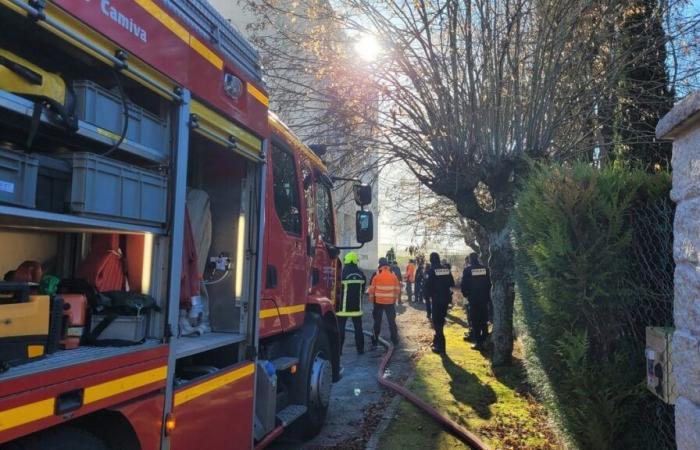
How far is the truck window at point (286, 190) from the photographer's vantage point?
4820 mm

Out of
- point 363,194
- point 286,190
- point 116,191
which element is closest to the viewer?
point 116,191

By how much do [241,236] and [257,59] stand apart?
1321 mm

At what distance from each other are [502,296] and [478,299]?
202 cm

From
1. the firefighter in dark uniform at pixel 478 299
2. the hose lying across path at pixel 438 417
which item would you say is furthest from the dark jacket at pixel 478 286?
the hose lying across path at pixel 438 417

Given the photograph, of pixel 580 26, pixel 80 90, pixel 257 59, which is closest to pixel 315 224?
pixel 257 59

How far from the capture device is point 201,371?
3.49m

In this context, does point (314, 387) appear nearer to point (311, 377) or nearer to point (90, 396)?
point (311, 377)

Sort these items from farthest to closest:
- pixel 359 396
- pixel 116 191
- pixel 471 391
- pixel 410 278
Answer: pixel 410 278 < pixel 471 391 < pixel 359 396 < pixel 116 191

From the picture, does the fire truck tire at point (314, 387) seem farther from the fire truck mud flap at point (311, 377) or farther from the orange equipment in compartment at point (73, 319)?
the orange equipment in compartment at point (73, 319)

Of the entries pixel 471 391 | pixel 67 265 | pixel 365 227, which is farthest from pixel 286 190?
pixel 471 391

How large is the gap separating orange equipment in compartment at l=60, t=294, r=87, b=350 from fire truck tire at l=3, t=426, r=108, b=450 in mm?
394

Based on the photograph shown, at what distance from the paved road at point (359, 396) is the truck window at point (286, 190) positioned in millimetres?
2101

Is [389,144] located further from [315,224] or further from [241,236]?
[241,236]

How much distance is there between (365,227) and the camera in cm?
638
